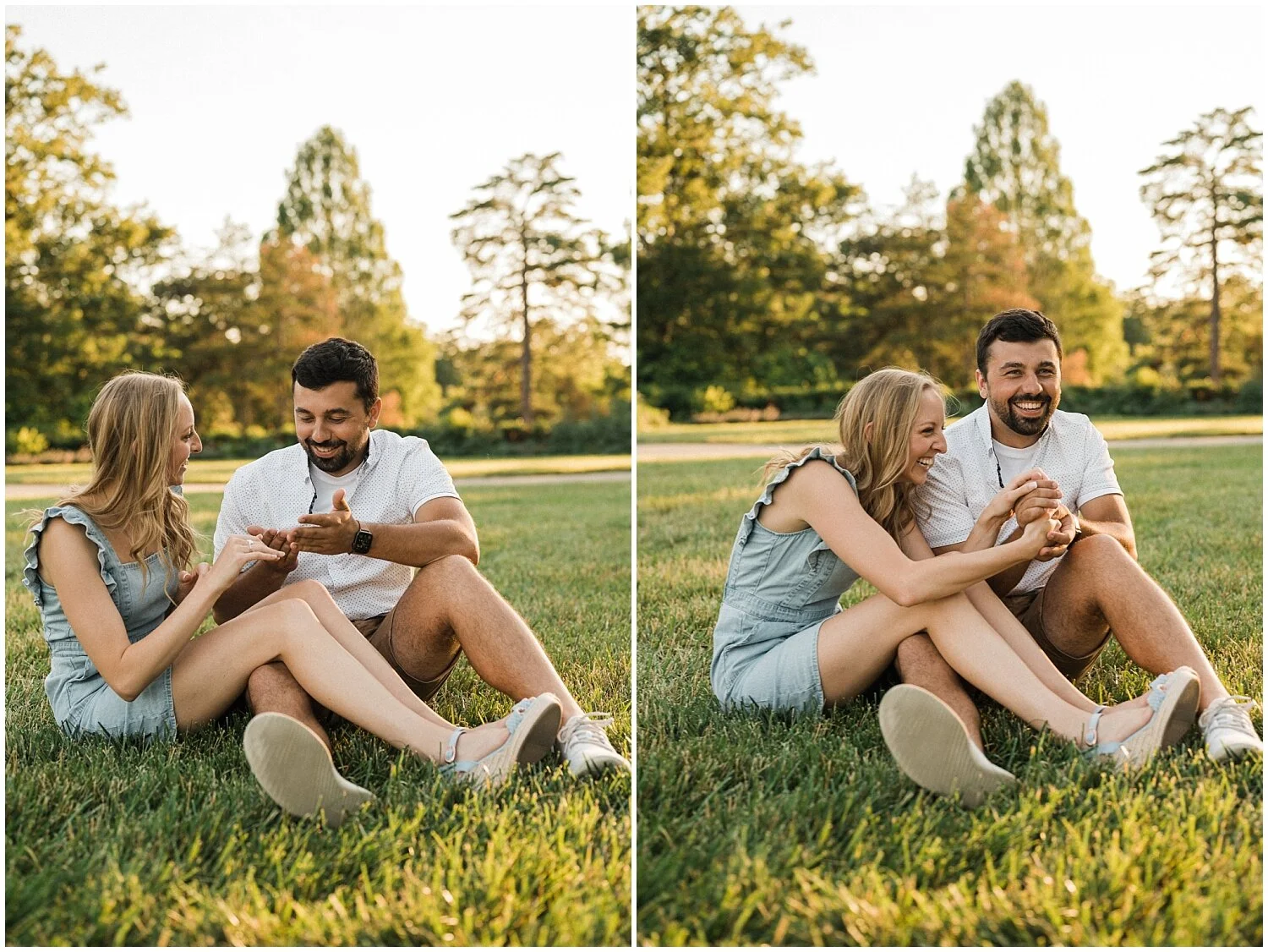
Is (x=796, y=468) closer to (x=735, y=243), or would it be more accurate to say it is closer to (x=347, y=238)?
(x=735, y=243)

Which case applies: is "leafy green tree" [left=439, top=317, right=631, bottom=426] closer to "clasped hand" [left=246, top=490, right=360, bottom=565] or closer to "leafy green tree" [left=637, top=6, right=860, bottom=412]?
"leafy green tree" [left=637, top=6, right=860, bottom=412]

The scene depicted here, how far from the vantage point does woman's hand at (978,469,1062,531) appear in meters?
3.18

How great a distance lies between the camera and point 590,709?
152 inches

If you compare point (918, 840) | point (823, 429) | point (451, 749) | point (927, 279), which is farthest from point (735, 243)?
point (918, 840)

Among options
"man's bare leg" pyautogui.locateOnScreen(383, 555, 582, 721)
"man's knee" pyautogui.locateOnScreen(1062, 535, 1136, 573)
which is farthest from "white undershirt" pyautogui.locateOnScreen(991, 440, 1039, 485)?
"man's bare leg" pyautogui.locateOnScreen(383, 555, 582, 721)

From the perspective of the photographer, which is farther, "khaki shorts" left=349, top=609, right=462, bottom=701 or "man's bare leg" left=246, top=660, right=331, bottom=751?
"khaki shorts" left=349, top=609, right=462, bottom=701

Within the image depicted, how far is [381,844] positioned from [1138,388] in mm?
19947

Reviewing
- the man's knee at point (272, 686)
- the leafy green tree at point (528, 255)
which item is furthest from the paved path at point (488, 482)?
the man's knee at point (272, 686)

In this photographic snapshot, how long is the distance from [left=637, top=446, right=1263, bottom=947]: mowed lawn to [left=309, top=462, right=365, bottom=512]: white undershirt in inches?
46.1

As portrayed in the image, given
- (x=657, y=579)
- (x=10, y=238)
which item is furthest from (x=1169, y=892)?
(x=10, y=238)

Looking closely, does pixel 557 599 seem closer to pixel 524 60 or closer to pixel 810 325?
pixel 524 60

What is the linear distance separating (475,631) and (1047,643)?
1.75 metres

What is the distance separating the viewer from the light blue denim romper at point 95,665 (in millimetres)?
3266

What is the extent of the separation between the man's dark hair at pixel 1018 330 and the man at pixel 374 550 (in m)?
1.77
